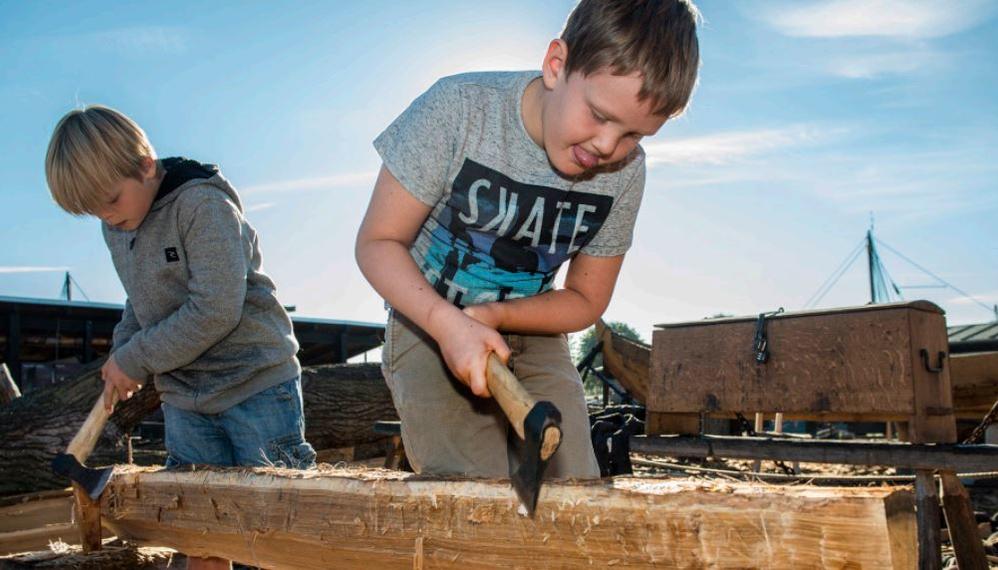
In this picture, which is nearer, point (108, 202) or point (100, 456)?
point (108, 202)

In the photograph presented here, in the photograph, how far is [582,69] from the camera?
2.02 m

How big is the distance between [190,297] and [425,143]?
126cm

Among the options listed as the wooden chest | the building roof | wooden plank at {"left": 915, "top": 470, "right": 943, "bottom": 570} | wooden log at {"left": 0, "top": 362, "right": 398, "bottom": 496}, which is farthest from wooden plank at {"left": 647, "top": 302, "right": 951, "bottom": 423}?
the building roof

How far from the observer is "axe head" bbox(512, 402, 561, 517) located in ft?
5.34

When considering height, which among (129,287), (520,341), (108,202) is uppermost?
(108,202)

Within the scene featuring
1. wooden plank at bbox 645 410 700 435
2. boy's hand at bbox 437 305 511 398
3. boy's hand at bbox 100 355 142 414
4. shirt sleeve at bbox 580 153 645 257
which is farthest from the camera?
wooden plank at bbox 645 410 700 435

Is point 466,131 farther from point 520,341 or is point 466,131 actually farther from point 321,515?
point 321,515

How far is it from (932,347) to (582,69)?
3.42 meters

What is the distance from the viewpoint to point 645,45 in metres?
1.96

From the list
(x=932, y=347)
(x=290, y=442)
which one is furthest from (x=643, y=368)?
(x=290, y=442)

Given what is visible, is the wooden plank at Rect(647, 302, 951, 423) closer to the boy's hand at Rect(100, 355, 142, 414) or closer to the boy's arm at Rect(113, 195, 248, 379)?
the boy's arm at Rect(113, 195, 248, 379)

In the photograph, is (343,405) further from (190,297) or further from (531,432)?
(531,432)

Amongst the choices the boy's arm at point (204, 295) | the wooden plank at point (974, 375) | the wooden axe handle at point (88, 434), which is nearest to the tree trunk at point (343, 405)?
the wooden axe handle at point (88, 434)

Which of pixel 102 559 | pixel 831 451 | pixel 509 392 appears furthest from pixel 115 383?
pixel 831 451
